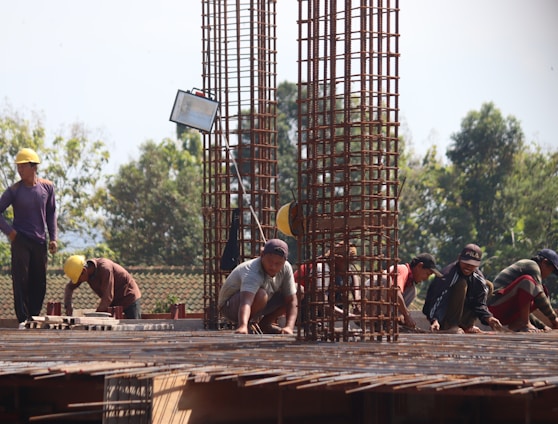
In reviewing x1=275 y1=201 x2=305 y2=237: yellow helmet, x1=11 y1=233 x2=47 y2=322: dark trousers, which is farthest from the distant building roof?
x1=275 y1=201 x2=305 y2=237: yellow helmet

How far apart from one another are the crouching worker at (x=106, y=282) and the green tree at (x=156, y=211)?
91.2 feet

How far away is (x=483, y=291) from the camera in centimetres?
Result: 1322

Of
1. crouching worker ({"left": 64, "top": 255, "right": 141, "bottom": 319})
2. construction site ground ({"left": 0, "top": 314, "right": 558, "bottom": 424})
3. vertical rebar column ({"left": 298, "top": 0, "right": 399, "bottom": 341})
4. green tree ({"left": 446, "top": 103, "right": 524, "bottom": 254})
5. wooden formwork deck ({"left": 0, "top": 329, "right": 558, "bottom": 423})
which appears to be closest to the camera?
wooden formwork deck ({"left": 0, "top": 329, "right": 558, "bottom": 423})

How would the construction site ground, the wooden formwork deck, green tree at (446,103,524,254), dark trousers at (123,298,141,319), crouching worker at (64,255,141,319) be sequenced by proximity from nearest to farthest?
the wooden formwork deck < the construction site ground < crouching worker at (64,255,141,319) < dark trousers at (123,298,141,319) < green tree at (446,103,524,254)

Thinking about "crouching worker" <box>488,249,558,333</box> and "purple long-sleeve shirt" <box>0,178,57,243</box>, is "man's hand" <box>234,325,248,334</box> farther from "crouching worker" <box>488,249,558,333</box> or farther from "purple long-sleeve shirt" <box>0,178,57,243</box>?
"crouching worker" <box>488,249,558,333</box>

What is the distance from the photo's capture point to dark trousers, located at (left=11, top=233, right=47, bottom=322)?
1393 centimetres

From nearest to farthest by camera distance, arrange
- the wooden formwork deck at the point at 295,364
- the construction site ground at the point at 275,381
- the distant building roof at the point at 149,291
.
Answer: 1. the wooden formwork deck at the point at 295,364
2. the construction site ground at the point at 275,381
3. the distant building roof at the point at 149,291

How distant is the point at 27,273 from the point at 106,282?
1.53 m

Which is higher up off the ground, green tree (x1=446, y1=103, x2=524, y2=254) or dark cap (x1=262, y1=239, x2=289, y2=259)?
green tree (x1=446, y1=103, x2=524, y2=254)

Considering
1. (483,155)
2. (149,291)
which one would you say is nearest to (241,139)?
(149,291)

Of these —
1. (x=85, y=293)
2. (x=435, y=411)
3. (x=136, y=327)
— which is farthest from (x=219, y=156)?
(x=85, y=293)

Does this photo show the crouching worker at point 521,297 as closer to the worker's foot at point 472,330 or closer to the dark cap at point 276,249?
the worker's foot at point 472,330

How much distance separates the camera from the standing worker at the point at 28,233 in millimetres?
13930

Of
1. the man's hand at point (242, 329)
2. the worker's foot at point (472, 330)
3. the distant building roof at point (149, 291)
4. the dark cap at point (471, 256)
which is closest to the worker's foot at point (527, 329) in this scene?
the worker's foot at point (472, 330)
